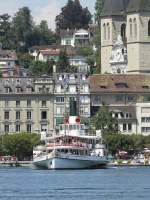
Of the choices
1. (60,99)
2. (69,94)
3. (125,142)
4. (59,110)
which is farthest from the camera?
(69,94)

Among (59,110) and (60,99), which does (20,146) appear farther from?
(60,99)

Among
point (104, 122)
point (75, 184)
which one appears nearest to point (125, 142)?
point (104, 122)

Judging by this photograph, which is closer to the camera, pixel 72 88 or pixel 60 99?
pixel 60 99

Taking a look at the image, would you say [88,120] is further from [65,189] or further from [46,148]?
[65,189]

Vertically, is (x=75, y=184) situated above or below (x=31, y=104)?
below

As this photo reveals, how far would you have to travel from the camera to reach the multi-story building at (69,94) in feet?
645

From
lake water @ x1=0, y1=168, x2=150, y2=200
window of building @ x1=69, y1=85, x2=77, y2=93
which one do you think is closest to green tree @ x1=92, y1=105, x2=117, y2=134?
window of building @ x1=69, y1=85, x2=77, y2=93

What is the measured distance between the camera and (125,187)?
121688 millimetres

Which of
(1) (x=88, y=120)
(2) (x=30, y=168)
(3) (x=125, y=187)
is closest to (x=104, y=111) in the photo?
(1) (x=88, y=120)

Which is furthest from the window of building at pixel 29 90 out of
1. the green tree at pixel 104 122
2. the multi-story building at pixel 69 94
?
the green tree at pixel 104 122

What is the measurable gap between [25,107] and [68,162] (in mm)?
39156

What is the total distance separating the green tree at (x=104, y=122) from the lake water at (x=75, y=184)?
102 feet

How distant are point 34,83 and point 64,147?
125ft

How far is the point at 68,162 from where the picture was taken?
6201 inches
